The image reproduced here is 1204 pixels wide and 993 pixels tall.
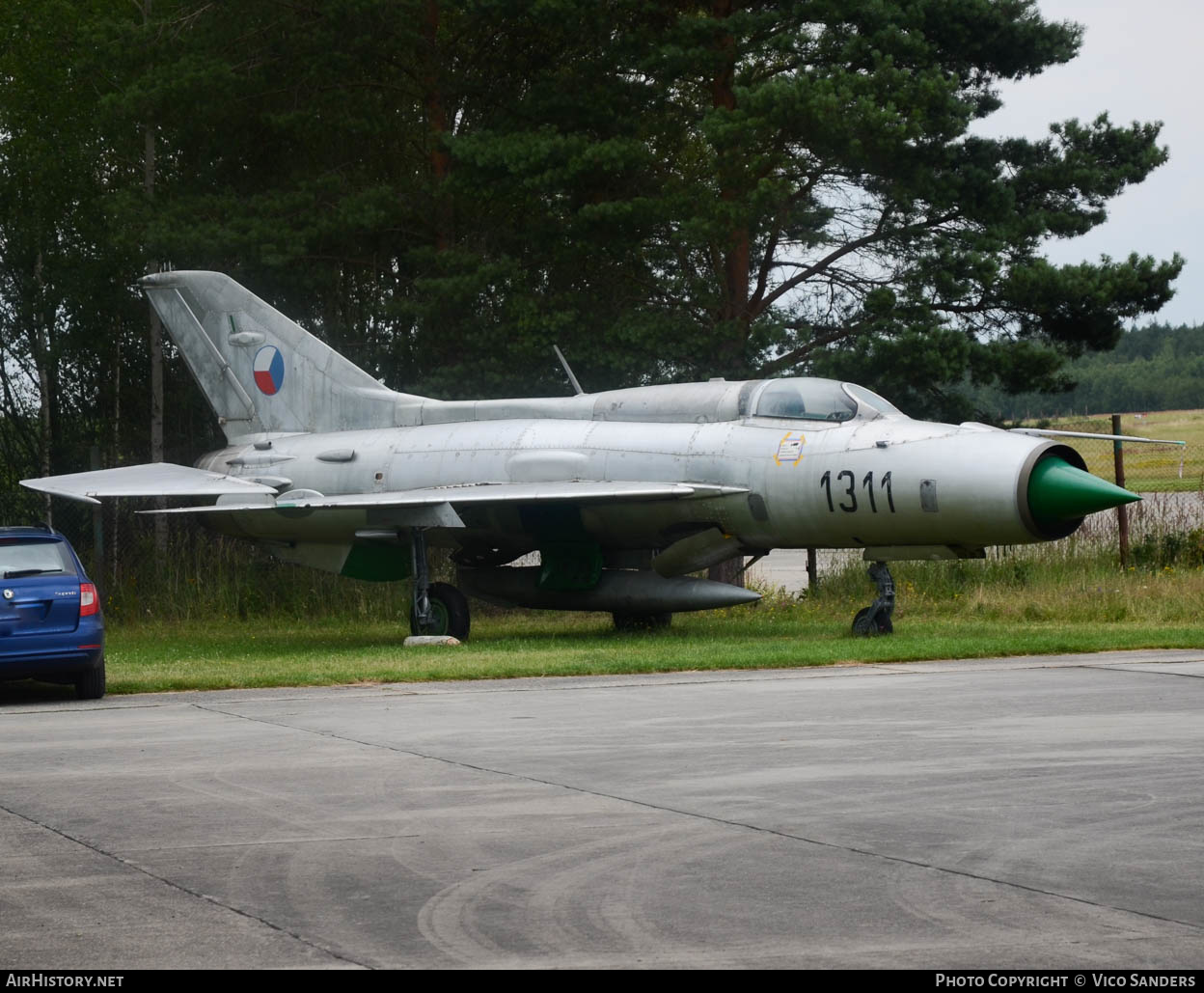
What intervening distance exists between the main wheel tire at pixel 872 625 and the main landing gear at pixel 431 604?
4786 millimetres

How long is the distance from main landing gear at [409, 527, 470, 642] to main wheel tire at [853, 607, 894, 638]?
4.79m

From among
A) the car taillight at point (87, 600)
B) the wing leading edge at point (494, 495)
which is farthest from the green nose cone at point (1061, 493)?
the car taillight at point (87, 600)

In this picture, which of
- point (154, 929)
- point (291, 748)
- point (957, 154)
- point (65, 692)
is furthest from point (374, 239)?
point (154, 929)

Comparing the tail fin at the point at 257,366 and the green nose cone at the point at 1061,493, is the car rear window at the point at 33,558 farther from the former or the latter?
the green nose cone at the point at 1061,493

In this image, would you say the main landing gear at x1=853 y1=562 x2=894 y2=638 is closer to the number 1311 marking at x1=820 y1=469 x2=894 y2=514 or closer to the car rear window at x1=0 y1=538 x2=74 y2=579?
the number 1311 marking at x1=820 y1=469 x2=894 y2=514

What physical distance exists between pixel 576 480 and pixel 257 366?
5653 millimetres

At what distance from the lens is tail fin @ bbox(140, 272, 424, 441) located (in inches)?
862

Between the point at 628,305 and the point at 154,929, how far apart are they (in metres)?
21.0

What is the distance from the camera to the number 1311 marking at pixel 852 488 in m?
16.8

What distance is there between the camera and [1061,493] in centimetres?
1600

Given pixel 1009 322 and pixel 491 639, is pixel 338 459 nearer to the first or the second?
pixel 491 639

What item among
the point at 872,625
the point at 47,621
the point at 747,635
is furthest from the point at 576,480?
the point at 47,621
